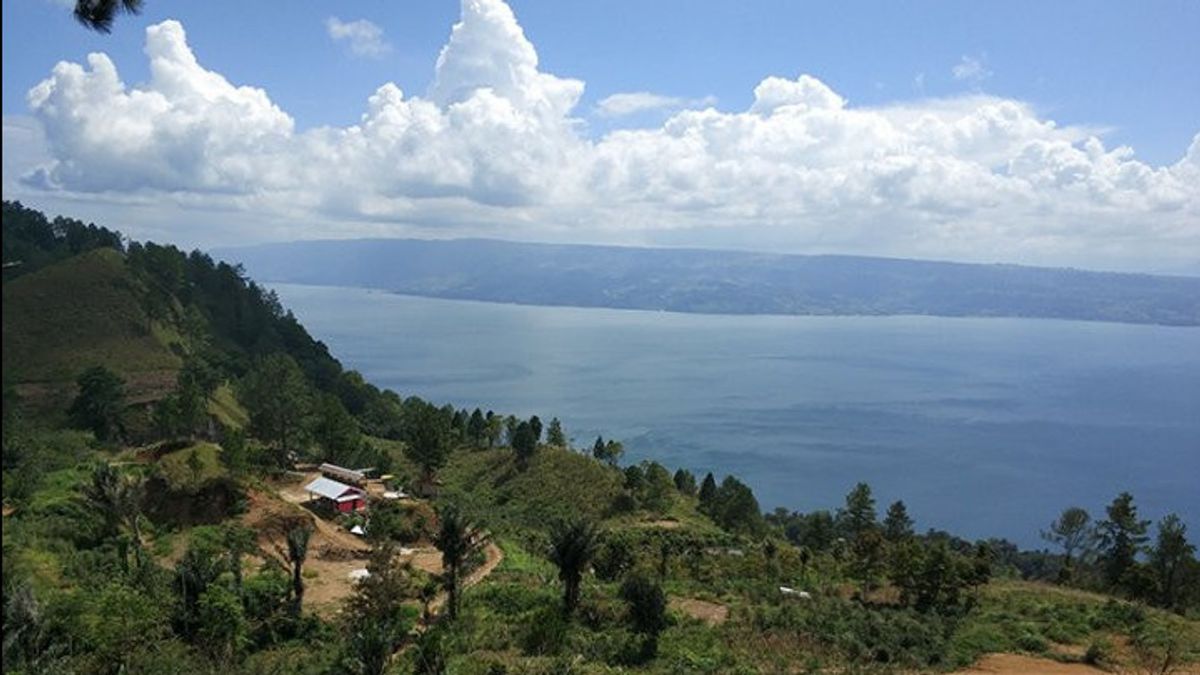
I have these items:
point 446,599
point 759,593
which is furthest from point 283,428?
point 759,593

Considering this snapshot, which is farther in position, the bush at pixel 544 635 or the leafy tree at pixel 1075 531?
the leafy tree at pixel 1075 531

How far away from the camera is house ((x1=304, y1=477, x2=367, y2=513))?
33.1m

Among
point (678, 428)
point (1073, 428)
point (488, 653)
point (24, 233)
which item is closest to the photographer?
point (488, 653)

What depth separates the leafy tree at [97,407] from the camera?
4897cm

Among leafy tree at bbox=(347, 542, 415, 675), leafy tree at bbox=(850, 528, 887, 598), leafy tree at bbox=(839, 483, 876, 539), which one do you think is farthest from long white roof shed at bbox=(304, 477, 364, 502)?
leafy tree at bbox=(839, 483, 876, 539)

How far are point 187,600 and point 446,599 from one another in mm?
7426

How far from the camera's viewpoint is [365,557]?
27.8 m

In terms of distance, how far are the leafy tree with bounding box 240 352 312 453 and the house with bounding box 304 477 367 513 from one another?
1482 cm

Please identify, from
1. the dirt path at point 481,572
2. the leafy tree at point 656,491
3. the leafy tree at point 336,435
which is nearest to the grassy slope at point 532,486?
the leafy tree at point 656,491

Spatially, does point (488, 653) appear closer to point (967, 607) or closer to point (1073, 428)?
point (967, 607)

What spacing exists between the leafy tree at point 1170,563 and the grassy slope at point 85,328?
59926 millimetres

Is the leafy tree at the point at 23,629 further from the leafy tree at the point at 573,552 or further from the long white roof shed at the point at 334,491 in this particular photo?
the long white roof shed at the point at 334,491

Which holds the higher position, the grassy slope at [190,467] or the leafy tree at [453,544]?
the leafy tree at [453,544]

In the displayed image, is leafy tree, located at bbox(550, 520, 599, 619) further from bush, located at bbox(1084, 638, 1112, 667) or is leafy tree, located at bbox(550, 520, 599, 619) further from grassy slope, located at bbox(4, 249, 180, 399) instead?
grassy slope, located at bbox(4, 249, 180, 399)
